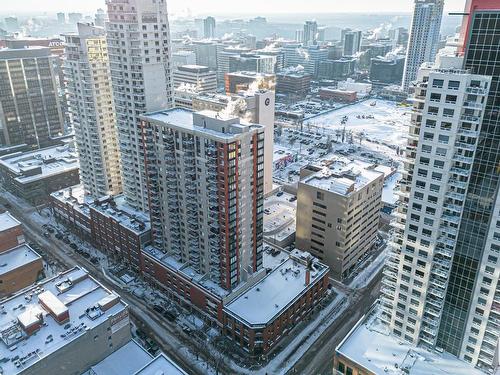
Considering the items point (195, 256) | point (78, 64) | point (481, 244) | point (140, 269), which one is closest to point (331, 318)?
point (195, 256)

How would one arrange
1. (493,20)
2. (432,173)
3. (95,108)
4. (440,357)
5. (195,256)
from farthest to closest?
(95,108)
(195,256)
(440,357)
(432,173)
(493,20)

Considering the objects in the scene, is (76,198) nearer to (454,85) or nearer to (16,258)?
(16,258)

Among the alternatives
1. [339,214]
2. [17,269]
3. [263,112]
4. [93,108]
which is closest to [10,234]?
[17,269]

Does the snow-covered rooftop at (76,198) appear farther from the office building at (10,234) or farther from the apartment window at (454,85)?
the apartment window at (454,85)

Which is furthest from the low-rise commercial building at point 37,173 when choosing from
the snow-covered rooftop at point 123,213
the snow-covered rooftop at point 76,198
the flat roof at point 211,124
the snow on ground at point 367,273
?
the snow on ground at point 367,273

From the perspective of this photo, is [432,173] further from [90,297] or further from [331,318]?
[90,297]

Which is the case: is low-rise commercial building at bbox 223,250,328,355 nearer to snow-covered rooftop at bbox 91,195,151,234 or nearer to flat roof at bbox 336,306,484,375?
flat roof at bbox 336,306,484,375
